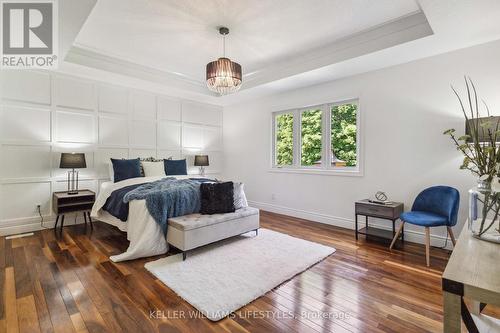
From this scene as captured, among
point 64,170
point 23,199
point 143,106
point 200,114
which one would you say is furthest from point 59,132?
point 200,114

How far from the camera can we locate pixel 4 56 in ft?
10.6

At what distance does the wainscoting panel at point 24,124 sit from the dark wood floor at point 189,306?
1.57m

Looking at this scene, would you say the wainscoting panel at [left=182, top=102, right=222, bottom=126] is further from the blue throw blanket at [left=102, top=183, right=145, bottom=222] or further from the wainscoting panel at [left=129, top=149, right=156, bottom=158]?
the blue throw blanket at [left=102, top=183, right=145, bottom=222]

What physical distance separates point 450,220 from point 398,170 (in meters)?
0.97

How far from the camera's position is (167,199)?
Answer: 296cm

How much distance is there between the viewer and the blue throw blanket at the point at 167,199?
113 inches

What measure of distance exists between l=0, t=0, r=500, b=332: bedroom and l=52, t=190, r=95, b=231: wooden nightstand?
0.07ft

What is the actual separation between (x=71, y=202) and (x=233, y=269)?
277 centimetres

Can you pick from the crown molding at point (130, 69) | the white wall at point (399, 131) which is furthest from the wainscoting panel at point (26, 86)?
the white wall at point (399, 131)

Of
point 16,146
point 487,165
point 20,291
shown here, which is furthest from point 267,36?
point 16,146

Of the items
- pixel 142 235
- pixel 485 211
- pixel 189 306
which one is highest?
pixel 485 211

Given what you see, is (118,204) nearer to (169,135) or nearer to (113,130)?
(113,130)

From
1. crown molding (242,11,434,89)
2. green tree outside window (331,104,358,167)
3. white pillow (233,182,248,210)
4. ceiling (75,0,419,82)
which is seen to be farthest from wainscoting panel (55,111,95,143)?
green tree outside window (331,104,358,167)

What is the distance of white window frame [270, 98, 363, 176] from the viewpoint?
156 inches
